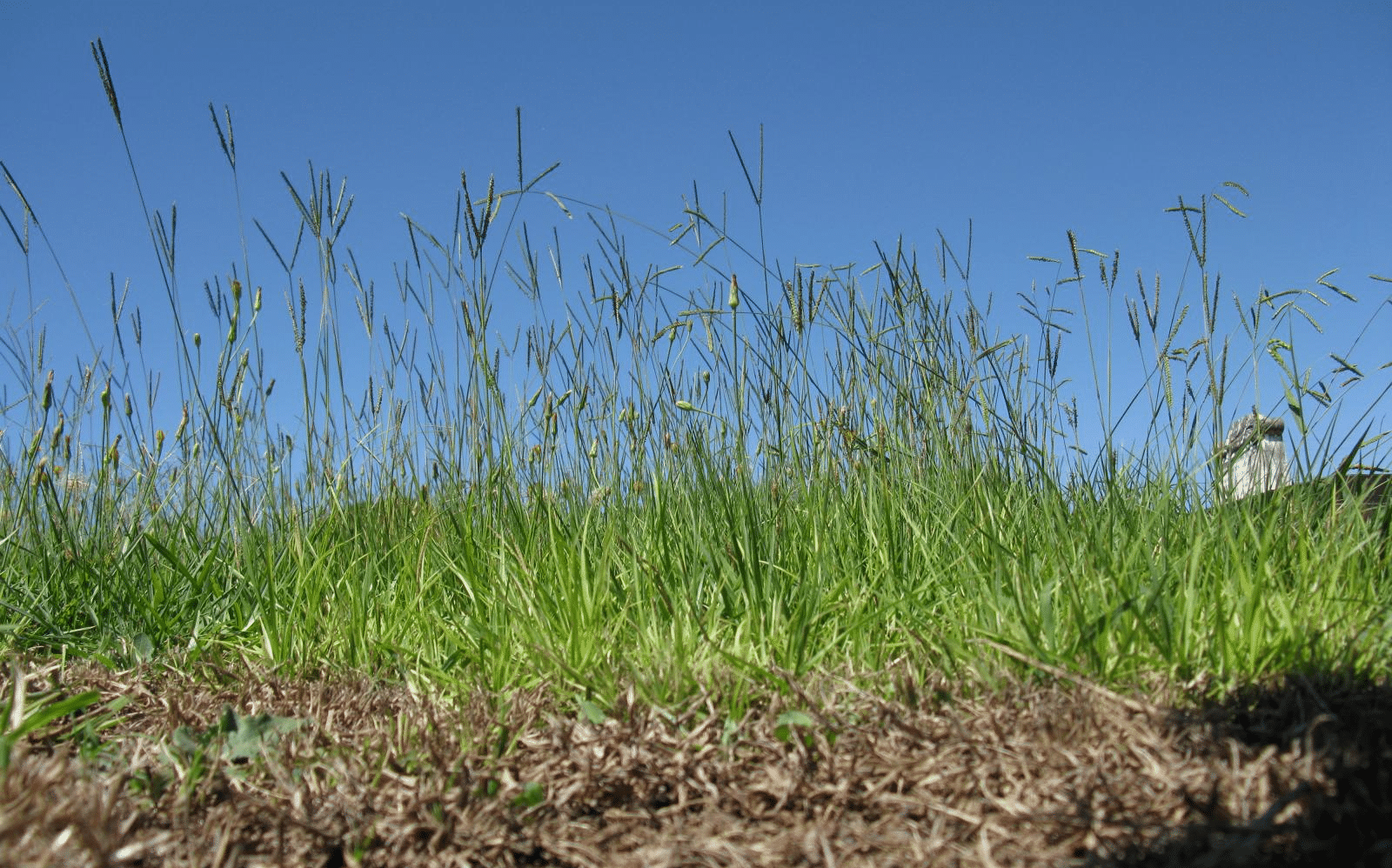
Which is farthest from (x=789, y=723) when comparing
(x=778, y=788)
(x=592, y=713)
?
(x=592, y=713)

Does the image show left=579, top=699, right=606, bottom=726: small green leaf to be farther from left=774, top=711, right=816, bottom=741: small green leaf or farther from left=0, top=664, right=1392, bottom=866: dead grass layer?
left=774, top=711, right=816, bottom=741: small green leaf

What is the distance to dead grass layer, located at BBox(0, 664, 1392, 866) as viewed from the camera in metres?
1.01

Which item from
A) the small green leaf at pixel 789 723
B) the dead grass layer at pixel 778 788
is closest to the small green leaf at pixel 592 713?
the dead grass layer at pixel 778 788

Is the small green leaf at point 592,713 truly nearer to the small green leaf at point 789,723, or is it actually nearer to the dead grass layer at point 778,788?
the dead grass layer at point 778,788

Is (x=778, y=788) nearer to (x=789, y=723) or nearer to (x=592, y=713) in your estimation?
(x=789, y=723)

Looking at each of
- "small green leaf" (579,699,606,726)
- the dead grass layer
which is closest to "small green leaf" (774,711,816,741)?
the dead grass layer

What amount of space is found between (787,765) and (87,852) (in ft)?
2.66

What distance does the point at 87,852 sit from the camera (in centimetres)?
97

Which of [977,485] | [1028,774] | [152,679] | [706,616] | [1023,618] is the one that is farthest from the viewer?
[977,485]

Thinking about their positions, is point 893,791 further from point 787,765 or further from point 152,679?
point 152,679

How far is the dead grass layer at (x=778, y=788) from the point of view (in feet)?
3.31

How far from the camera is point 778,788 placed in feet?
3.86

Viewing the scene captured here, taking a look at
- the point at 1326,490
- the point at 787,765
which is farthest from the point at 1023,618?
the point at 1326,490

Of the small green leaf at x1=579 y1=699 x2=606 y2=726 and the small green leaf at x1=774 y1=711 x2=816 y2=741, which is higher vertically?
the small green leaf at x1=579 y1=699 x2=606 y2=726
